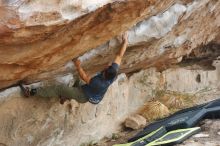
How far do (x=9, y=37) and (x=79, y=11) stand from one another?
0.66m

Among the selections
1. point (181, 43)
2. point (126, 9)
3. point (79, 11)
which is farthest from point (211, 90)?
point (79, 11)

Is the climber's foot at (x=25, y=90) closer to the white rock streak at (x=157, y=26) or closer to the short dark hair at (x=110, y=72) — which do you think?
the short dark hair at (x=110, y=72)

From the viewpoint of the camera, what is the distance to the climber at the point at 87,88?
17.4ft

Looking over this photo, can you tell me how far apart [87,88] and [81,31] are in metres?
1.09

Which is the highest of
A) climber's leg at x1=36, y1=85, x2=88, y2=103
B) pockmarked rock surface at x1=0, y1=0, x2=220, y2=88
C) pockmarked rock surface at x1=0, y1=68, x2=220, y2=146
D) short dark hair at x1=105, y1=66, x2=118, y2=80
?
pockmarked rock surface at x1=0, y1=0, x2=220, y2=88

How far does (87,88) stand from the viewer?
5.44 meters

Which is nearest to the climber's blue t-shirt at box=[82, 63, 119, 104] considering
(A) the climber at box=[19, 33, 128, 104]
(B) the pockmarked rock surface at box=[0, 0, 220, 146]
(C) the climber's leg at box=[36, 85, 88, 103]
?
(A) the climber at box=[19, 33, 128, 104]

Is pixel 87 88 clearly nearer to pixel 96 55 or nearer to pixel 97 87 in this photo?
pixel 97 87

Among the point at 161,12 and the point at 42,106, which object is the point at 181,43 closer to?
the point at 161,12

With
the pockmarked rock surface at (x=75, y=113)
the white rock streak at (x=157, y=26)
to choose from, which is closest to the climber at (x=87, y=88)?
the pockmarked rock surface at (x=75, y=113)

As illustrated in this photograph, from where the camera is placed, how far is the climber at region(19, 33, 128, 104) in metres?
5.29

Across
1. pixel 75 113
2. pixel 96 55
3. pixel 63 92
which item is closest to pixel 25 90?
pixel 63 92

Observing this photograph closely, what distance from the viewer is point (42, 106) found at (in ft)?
18.9

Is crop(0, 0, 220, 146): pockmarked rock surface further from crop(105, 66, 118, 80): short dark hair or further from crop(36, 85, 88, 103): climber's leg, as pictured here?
crop(105, 66, 118, 80): short dark hair
